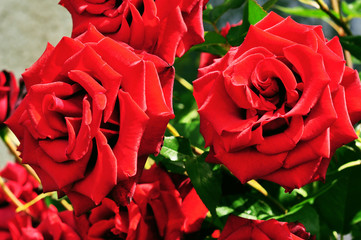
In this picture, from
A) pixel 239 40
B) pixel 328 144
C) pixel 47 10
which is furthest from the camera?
pixel 47 10

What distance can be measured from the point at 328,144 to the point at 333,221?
0.57ft

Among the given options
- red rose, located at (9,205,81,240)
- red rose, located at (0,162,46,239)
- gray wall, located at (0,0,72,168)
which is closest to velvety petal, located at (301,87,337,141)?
red rose, located at (9,205,81,240)

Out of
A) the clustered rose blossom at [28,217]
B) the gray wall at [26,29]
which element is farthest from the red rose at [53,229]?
the gray wall at [26,29]

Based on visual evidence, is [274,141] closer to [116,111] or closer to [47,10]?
[116,111]

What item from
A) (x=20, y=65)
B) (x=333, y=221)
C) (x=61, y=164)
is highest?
(x=61, y=164)

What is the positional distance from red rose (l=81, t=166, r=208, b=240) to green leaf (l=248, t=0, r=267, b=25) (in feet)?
0.43

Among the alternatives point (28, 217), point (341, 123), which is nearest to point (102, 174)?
point (341, 123)

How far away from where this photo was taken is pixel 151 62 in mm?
235

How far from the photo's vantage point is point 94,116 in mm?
221

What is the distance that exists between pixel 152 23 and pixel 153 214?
0.14 meters

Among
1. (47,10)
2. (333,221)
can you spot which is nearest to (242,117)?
(333,221)

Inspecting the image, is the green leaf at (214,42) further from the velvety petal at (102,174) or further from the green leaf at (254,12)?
the velvety petal at (102,174)

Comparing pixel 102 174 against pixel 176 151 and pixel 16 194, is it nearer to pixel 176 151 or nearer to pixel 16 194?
pixel 176 151

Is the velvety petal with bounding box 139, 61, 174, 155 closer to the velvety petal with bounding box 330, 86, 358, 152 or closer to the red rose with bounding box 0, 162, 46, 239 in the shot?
the velvety petal with bounding box 330, 86, 358, 152
